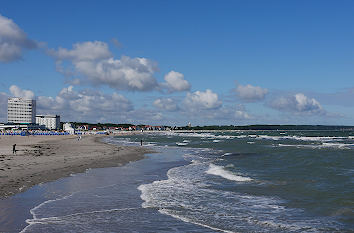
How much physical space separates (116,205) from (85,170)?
1330cm

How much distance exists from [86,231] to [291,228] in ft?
23.2

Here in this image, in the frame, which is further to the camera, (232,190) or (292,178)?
(292,178)

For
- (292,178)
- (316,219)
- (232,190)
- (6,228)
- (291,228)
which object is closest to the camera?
(6,228)

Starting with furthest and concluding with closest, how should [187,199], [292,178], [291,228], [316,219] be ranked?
[292,178] < [187,199] < [316,219] < [291,228]

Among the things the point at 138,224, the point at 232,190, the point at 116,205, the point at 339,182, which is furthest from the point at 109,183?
the point at 339,182

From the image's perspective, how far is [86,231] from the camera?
37.4 ft

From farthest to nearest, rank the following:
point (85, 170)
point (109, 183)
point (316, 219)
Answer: point (85, 170)
point (109, 183)
point (316, 219)

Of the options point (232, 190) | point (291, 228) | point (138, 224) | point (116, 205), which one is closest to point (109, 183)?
point (116, 205)

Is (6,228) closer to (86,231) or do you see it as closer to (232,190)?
(86,231)

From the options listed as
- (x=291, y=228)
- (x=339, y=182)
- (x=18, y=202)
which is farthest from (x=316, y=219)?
(x=18, y=202)

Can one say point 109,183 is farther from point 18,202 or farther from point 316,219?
point 316,219

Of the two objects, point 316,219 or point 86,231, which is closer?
point 86,231

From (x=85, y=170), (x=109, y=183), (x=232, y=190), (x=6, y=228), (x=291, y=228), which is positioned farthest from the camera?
(x=85, y=170)

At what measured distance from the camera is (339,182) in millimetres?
22422
